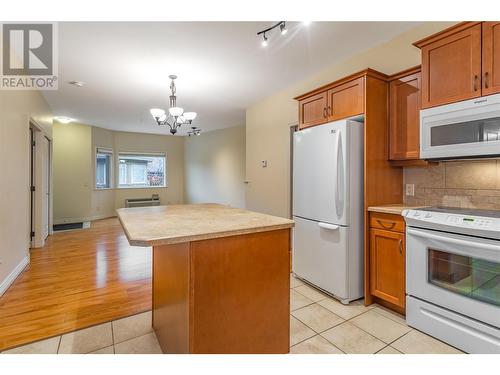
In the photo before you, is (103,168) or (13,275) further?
(103,168)

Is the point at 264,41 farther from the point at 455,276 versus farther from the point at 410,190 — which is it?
the point at 455,276

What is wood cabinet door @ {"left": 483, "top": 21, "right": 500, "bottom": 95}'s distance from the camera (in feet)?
5.78

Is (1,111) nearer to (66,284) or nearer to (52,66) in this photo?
(52,66)

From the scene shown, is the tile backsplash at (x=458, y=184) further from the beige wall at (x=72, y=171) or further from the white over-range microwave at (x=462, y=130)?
the beige wall at (x=72, y=171)

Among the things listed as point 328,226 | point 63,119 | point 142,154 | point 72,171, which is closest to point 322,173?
point 328,226

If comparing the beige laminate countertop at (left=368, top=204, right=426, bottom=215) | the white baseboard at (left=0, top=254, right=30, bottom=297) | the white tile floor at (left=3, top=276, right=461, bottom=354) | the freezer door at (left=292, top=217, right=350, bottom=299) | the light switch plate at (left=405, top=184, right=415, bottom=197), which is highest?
the light switch plate at (left=405, top=184, right=415, bottom=197)

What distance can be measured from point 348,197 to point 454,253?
88 cm

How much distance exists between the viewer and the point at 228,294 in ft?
4.85

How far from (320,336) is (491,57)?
231 centimetres

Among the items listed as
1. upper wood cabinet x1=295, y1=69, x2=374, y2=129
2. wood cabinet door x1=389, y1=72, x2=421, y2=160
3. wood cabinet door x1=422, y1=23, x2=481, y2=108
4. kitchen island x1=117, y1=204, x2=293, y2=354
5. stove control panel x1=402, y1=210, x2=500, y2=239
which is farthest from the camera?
upper wood cabinet x1=295, y1=69, x2=374, y2=129

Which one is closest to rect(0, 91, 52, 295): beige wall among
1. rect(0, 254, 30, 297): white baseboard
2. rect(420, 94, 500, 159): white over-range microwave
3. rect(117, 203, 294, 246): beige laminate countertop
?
rect(0, 254, 30, 297): white baseboard

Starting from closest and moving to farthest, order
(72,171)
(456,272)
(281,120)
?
(456,272) < (281,120) < (72,171)

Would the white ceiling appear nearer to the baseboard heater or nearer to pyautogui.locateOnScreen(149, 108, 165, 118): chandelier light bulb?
pyautogui.locateOnScreen(149, 108, 165, 118): chandelier light bulb

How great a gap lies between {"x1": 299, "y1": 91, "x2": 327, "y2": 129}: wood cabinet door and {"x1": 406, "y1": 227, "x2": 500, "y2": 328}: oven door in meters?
1.47
